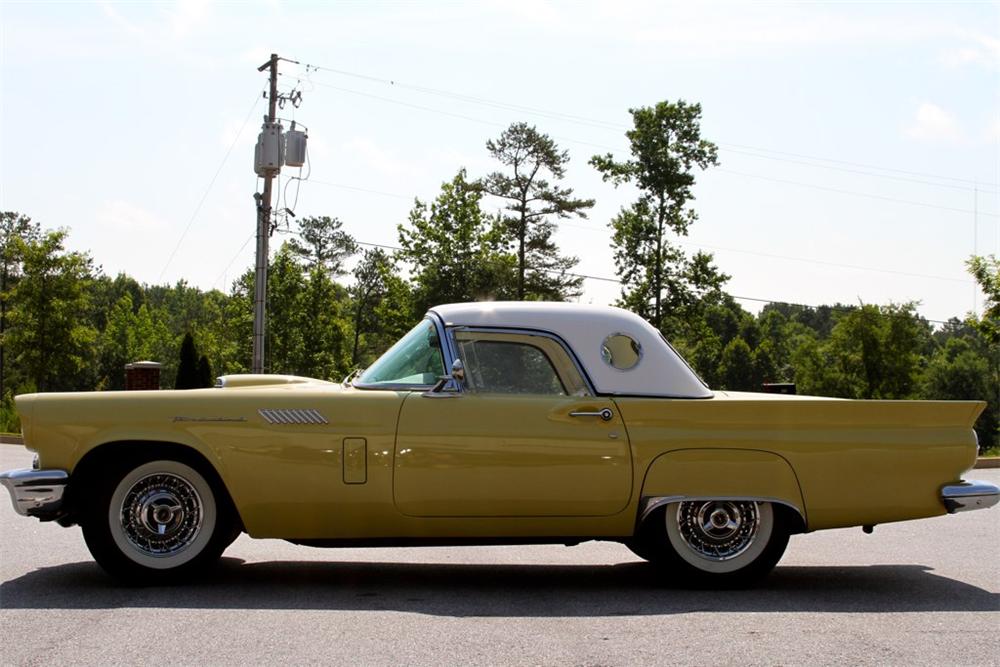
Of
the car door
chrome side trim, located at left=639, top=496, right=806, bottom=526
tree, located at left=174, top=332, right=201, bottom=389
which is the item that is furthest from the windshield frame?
tree, located at left=174, top=332, right=201, bottom=389

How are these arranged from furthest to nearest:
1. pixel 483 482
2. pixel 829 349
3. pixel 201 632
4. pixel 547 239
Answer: pixel 829 349 < pixel 547 239 < pixel 483 482 < pixel 201 632

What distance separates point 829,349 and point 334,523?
260ft

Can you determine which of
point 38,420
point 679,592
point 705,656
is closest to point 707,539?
point 679,592

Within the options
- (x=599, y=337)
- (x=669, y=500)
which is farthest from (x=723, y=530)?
(x=599, y=337)

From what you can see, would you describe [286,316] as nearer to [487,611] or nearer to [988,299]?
[988,299]

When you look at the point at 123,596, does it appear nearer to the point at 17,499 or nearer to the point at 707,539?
the point at 17,499

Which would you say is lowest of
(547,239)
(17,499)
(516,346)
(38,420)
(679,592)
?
(679,592)

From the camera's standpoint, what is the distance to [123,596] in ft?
20.8

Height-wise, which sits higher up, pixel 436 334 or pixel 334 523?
pixel 436 334

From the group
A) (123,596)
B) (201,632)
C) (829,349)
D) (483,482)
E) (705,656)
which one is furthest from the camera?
(829,349)

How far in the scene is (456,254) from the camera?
55906mm

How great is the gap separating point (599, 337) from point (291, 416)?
6.61ft

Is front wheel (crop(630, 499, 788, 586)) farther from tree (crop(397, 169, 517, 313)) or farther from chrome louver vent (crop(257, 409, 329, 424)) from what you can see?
tree (crop(397, 169, 517, 313))

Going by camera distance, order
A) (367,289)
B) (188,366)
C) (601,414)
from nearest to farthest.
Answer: (601,414), (188,366), (367,289)
